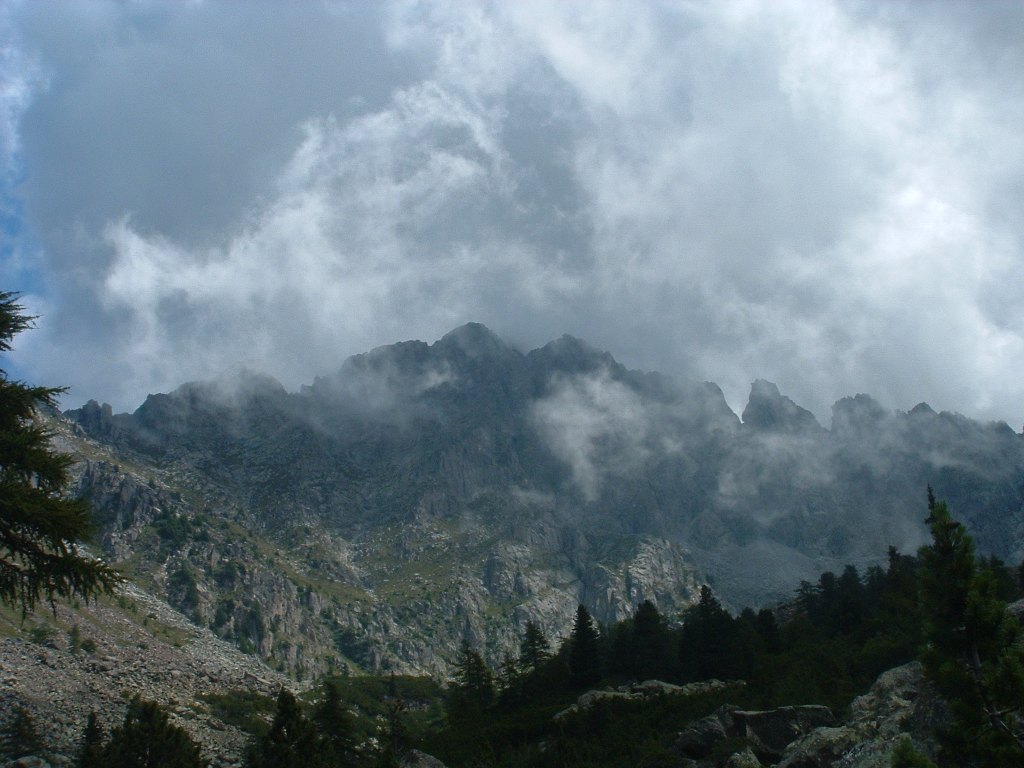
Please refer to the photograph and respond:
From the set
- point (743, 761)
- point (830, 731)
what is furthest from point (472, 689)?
point (830, 731)

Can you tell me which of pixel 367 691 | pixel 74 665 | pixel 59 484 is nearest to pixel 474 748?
pixel 59 484

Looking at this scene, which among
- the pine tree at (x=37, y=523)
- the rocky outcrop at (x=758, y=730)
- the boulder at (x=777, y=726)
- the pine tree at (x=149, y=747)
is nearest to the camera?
the pine tree at (x=37, y=523)

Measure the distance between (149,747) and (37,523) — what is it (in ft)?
125

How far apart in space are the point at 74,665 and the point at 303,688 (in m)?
100

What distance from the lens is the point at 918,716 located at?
29.2 meters

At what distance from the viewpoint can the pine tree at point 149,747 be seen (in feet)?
149

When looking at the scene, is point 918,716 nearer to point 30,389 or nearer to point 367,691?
point 30,389

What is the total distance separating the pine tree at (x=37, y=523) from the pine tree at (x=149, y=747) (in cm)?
3357

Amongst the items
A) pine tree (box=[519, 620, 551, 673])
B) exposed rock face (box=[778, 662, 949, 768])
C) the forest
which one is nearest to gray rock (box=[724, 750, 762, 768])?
exposed rock face (box=[778, 662, 949, 768])

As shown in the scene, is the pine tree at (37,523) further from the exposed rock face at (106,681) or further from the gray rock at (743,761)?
the gray rock at (743,761)

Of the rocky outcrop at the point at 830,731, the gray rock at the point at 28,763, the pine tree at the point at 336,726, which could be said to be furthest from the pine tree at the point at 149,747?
the rocky outcrop at the point at 830,731

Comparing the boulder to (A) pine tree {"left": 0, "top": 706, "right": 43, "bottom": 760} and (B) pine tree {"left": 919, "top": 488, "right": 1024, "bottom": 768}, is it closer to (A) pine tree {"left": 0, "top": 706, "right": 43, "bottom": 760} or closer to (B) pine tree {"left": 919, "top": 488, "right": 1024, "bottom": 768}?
(B) pine tree {"left": 919, "top": 488, "right": 1024, "bottom": 768}

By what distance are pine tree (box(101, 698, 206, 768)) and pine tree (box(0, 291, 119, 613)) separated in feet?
110

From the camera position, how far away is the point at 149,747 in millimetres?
47250
